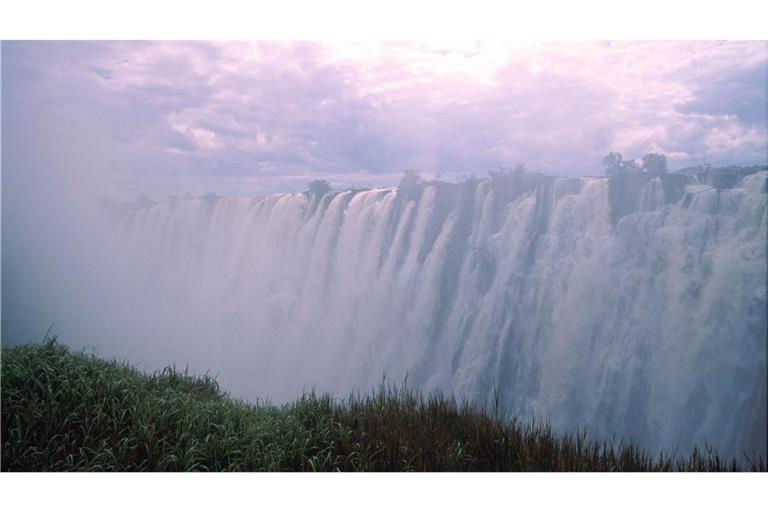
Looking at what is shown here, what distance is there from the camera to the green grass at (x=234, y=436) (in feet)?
8.28

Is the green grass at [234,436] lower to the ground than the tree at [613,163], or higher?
lower

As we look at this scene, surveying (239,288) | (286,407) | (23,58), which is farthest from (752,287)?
(23,58)

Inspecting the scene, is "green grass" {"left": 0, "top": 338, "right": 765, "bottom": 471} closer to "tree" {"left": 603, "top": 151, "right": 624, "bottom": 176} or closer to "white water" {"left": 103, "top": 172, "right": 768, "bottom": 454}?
"white water" {"left": 103, "top": 172, "right": 768, "bottom": 454}

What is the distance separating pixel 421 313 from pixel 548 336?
3.52ft

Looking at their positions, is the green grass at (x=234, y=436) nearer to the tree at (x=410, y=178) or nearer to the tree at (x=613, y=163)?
the tree at (x=410, y=178)

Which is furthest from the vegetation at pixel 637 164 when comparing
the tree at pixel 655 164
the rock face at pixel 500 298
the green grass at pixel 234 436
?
the green grass at pixel 234 436

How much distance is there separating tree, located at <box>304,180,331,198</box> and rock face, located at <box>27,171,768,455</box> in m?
0.25

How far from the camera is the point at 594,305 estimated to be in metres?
4.19

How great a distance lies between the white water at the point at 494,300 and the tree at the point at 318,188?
0.22m

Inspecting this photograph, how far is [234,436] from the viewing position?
8.67ft

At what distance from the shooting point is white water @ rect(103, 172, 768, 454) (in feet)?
12.9

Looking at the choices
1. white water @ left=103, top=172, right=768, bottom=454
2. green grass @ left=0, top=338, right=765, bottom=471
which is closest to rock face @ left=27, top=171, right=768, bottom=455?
white water @ left=103, top=172, right=768, bottom=454

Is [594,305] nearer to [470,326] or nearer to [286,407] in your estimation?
[470,326]

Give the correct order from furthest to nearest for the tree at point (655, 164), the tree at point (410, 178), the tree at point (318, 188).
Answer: the tree at point (410, 178)
the tree at point (318, 188)
the tree at point (655, 164)
